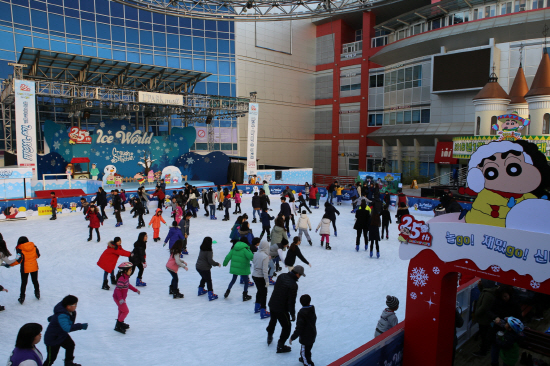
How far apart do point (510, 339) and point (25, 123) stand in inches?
760

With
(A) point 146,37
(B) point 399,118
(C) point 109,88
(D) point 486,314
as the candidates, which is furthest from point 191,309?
(B) point 399,118

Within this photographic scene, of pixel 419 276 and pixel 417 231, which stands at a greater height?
pixel 417 231

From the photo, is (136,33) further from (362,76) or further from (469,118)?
(469,118)

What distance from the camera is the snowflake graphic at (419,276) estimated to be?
4.82 m

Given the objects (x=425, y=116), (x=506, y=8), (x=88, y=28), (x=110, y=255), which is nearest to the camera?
(x=110, y=255)

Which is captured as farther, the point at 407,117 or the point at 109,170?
the point at 407,117

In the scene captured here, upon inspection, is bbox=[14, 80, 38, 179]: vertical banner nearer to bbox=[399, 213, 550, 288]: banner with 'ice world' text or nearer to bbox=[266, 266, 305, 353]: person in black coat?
bbox=[266, 266, 305, 353]: person in black coat

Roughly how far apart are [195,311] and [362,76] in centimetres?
3359

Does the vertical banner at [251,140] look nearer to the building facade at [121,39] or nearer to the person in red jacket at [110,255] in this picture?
the building facade at [121,39]

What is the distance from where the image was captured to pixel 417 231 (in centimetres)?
476

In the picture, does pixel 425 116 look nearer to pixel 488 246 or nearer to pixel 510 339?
pixel 510 339

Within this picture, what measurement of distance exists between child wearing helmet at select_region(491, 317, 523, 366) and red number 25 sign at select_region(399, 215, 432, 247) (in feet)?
4.62

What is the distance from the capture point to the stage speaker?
27219 mm

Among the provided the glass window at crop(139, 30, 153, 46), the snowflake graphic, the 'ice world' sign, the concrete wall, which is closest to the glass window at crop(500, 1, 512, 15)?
the concrete wall
